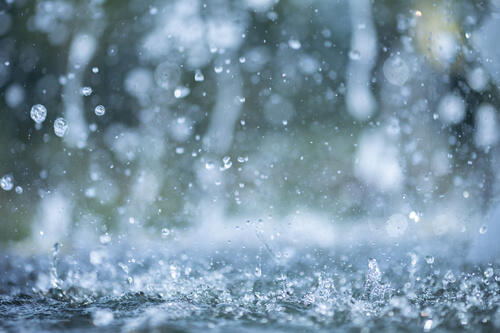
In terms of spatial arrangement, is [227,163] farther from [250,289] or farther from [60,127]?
[250,289]

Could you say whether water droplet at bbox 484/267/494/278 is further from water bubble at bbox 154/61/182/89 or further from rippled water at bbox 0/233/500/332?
water bubble at bbox 154/61/182/89

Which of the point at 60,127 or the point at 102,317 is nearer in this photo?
the point at 102,317

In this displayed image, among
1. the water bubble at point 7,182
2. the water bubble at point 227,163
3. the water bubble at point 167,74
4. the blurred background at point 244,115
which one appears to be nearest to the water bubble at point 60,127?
the blurred background at point 244,115

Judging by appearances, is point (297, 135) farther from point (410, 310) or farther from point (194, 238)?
point (410, 310)

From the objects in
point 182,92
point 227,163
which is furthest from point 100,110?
point 227,163

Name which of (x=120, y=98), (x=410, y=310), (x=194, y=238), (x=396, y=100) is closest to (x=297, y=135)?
(x=396, y=100)

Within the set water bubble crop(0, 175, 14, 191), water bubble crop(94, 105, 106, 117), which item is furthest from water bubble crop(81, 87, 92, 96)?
water bubble crop(0, 175, 14, 191)

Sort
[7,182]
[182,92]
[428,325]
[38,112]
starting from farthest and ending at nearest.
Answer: [182,92] < [38,112] < [7,182] < [428,325]
